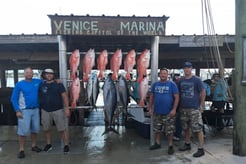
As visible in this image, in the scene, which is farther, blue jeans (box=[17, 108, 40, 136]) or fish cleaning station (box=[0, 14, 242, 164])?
fish cleaning station (box=[0, 14, 242, 164])

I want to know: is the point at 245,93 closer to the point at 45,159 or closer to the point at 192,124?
the point at 192,124

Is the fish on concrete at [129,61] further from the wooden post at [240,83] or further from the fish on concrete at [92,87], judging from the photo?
the wooden post at [240,83]

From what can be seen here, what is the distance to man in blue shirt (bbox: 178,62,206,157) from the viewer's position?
6.23 m

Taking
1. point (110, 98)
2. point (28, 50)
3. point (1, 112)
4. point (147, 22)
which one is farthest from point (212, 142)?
point (1, 112)

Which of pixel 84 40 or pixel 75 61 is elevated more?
pixel 84 40

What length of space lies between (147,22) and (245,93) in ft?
7.69

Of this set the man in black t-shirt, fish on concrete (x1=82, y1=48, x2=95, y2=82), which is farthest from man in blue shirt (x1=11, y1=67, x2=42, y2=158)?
fish on concrete (x1=82, y1=48, x2=95, y2=82)

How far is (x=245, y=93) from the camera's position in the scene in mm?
6133

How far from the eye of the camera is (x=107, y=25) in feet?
21.4

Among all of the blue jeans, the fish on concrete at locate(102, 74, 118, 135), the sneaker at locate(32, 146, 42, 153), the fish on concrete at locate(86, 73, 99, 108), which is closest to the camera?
the blue jeans

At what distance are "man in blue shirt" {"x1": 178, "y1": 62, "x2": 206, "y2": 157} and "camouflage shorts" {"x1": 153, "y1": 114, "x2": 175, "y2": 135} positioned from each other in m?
0.26

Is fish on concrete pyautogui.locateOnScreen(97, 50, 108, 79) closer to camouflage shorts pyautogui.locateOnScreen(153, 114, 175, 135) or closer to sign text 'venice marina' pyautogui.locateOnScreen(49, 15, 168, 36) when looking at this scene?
sign text 'venice marina' pyautogui.locateOnScreen(49, 15, 168, 36)

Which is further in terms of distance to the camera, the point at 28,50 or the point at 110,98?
the point at 28,50

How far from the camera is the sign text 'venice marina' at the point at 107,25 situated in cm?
645
